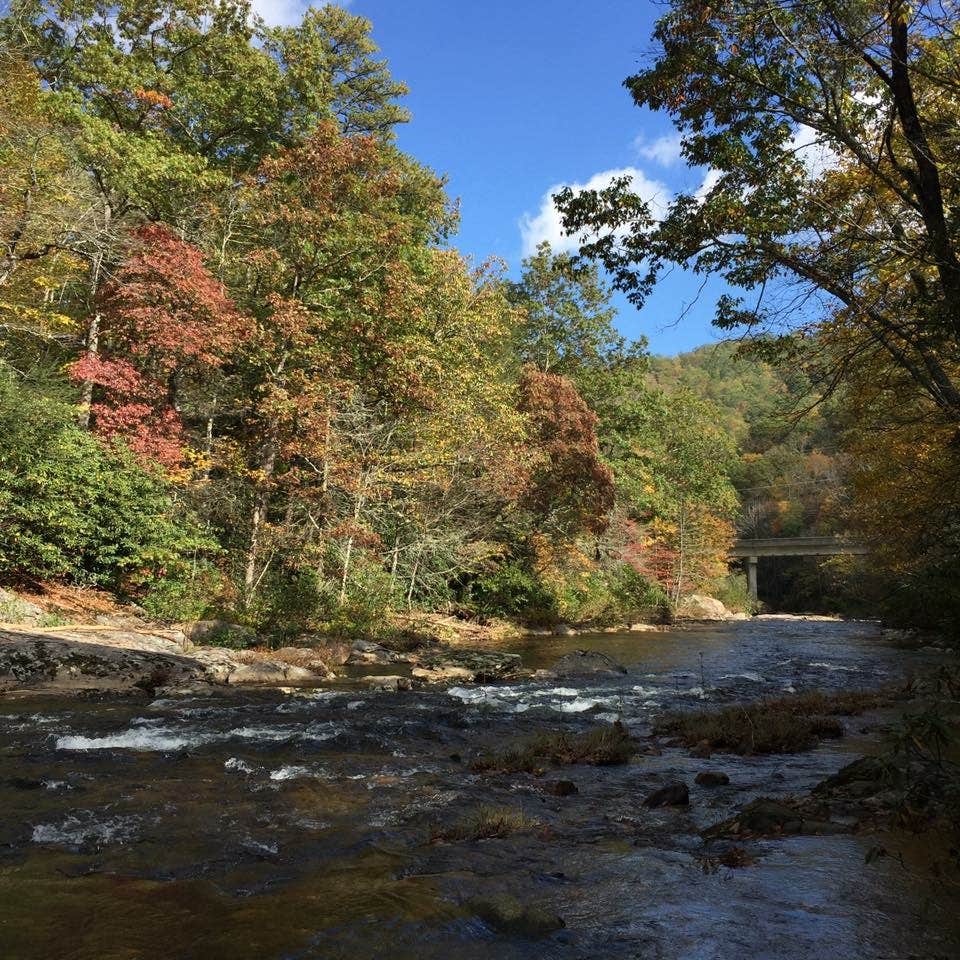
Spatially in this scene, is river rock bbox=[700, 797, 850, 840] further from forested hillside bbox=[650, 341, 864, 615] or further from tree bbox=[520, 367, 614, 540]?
forested hillside bbox=[650, 341, 864, 615]

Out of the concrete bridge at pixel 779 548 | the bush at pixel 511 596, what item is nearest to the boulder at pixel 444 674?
the bush at pixel 511 596

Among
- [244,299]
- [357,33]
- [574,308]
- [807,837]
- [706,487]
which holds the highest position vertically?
[357,33]

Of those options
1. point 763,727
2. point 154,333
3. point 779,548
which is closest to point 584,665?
point 763,727

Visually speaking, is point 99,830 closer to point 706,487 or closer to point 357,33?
point 357,33

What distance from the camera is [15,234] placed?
48.0 feet

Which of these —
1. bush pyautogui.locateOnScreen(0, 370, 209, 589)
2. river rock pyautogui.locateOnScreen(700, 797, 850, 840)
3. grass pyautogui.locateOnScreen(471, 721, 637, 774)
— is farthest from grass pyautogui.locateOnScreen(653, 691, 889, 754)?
bush pyautogui.locateOnScreen(0, 370, 209, 589)

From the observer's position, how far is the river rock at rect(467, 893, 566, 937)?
3.46 metres

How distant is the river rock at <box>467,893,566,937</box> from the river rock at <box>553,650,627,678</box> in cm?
1124

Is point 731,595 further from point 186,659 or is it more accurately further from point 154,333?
point 186,659

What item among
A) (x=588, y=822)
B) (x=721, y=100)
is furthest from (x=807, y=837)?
(x=721, y=100)

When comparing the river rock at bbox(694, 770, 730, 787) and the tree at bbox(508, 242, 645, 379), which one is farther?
the tree at bbox(508, 242, 645, 379)

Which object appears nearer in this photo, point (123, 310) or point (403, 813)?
point (403, 813)

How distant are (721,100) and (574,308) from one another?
88.8 ft

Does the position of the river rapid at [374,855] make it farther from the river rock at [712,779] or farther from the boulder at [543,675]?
the boulder at [543,675]
